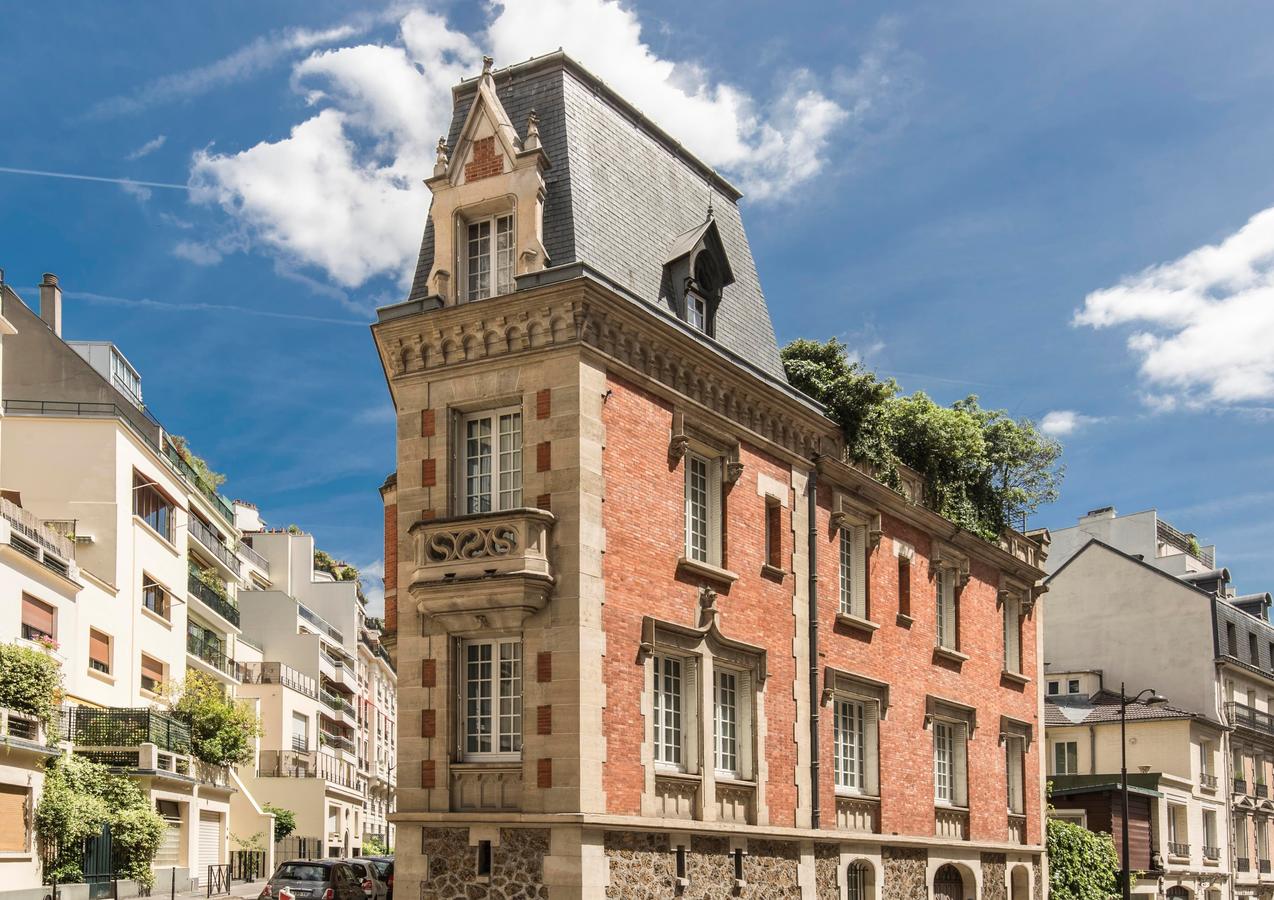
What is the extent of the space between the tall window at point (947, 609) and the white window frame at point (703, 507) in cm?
1036

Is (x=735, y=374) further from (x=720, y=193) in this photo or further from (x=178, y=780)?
(x=178, y=780)

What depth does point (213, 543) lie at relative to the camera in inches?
2344

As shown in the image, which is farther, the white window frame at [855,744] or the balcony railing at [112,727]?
the balcony railing at [112,727]

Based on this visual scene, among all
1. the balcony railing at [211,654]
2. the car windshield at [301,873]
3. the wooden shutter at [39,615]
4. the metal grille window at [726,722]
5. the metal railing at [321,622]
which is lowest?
the car windshield at [301,873]

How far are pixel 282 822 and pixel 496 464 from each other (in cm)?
4765

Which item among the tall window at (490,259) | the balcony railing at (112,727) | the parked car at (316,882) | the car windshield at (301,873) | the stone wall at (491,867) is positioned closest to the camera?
the stone wall at (491,867)

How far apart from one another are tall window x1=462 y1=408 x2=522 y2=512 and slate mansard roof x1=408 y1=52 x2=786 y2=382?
8.60 ft

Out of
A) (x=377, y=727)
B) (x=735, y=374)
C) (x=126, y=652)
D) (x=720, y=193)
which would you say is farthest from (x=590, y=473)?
(x=377, y=727)

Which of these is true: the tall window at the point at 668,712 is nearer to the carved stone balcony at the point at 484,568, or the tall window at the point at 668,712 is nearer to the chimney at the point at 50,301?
the carved stone balcony at the point at 484,568

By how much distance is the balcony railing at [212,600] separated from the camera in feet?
182

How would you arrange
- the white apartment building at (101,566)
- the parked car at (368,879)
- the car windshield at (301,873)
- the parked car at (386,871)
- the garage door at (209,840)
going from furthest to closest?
the garage door at (209,840) < the white apartment building at (101,566) < the parked car at (386,871) < the parked car at (368,879) < the car windshield at (301,873)

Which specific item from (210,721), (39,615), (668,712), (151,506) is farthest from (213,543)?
(668,712)

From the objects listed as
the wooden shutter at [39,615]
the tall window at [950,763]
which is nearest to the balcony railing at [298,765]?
the wooden shutter at [39,615]

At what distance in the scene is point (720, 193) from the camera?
28.6 metres
